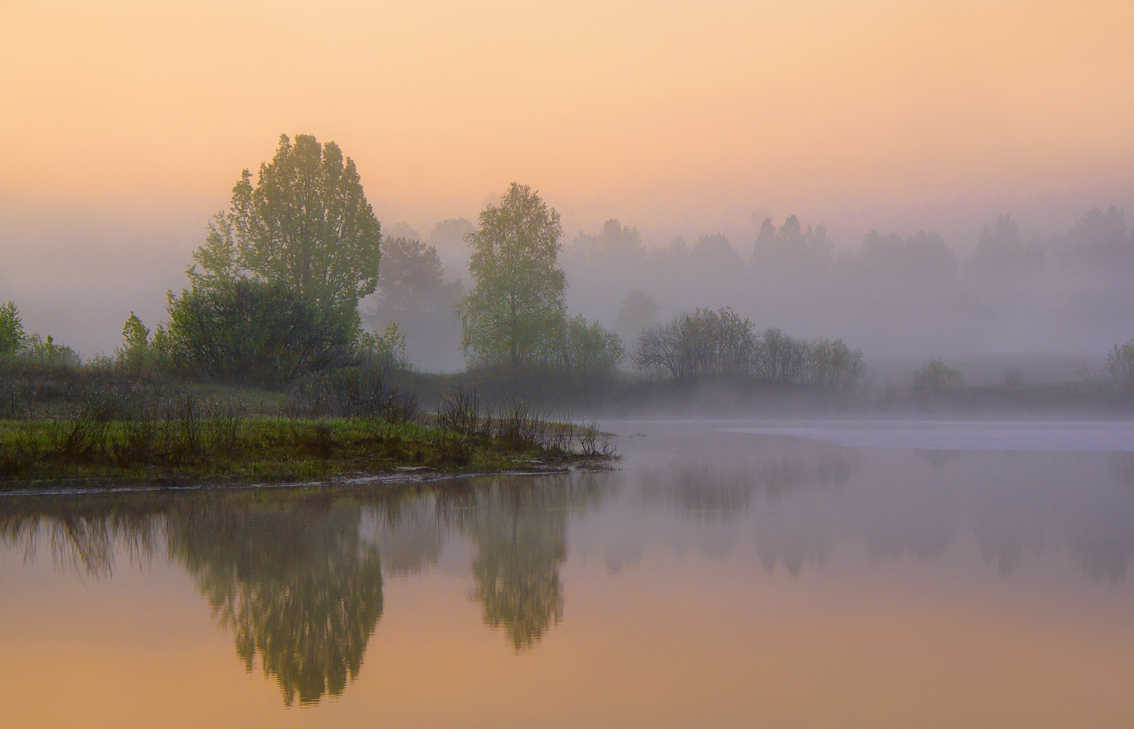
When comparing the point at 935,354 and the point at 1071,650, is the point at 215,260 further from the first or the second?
the point at 935,354

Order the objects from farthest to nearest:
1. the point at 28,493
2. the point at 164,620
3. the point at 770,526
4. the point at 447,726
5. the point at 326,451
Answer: the point at 326,451 → the point at 28,493 → the point at 770,526 → the point at 164,620 → the point at 447,726

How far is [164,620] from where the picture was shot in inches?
274

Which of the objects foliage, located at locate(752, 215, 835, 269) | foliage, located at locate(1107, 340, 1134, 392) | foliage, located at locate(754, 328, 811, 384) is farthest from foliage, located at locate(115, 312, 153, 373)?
foliage, located at locate(752, 215, 835, 269)

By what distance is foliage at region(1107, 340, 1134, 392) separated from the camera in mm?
46344

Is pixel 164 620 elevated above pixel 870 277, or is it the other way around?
pixel 870 277

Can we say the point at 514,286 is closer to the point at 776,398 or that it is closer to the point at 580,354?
the point at 580,354

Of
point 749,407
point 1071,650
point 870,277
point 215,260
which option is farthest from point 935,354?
point 1071,650

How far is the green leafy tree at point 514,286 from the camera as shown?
166ft

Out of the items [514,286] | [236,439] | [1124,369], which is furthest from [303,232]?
[1124,369]

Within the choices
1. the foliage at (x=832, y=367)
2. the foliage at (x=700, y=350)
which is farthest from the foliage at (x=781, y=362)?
the foliage at (x=700, y=350)

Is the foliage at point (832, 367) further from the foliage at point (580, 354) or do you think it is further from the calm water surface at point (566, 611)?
the calm water surface at point (566, 611)

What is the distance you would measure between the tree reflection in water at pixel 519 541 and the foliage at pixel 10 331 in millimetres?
23506

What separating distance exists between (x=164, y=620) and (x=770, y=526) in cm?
727

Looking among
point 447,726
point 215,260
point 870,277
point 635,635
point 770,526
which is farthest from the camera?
point 870,277
